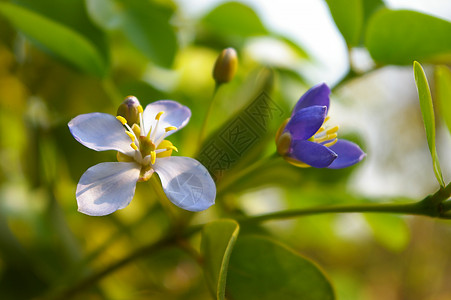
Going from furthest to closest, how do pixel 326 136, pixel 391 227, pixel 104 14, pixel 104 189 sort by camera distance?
pixel 391 227 → pixel 104 14 → pixel 326 136 → pixel 104 189

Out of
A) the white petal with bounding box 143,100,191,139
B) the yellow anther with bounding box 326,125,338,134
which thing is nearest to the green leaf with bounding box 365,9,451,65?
the yellow anther with bounding box 326,125,338,134

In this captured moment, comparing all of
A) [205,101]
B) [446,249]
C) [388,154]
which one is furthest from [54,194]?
[446,249]

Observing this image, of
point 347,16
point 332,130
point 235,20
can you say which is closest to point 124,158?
point 332,130

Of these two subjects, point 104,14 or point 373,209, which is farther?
point 104,14

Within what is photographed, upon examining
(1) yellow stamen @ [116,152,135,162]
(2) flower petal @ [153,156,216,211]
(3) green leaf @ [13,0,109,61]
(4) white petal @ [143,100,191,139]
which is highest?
(3) green leaf @ [13,0,109,61]

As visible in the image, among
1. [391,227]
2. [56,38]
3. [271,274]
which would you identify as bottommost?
[391,227]

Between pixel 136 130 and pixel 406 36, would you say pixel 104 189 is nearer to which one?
pixel 136 130

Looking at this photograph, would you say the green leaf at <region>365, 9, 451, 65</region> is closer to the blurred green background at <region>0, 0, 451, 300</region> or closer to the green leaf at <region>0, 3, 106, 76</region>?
the blurred green background at <region>0, 0, 451, 300</region>

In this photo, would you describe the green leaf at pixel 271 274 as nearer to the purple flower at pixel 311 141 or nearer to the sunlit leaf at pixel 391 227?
the purple flower at pixel 311 141
